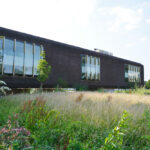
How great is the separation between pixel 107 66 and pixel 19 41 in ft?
50.8

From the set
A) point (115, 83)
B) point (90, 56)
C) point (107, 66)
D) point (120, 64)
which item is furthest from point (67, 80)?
point (120, 64)

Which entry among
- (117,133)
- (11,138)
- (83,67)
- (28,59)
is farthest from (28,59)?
(117,133)

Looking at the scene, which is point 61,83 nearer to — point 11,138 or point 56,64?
point 56,64

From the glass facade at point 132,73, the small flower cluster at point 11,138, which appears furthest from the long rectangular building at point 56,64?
the small flower cluster at point 11,138

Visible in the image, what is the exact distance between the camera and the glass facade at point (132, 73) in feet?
102

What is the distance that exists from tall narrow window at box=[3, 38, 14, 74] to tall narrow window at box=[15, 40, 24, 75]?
517 millimetres

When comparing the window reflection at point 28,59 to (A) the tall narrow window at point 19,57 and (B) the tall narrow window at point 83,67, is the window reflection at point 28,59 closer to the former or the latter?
(A) the tall narrow window at point 19,57

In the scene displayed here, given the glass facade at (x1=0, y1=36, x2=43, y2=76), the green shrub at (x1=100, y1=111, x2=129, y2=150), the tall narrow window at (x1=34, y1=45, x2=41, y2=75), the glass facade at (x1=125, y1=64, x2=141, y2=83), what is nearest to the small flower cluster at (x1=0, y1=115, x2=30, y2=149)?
the green shrub at (x1=100, y1=111, x2=129, y2=150)

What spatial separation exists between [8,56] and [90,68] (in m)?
12.3

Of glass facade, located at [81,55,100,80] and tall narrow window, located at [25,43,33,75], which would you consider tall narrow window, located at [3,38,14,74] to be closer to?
tall narrow window, located at [25,43,33,75]

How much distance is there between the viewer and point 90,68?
23891 mm

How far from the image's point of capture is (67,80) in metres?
20.6

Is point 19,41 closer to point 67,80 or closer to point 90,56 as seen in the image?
point 67,80

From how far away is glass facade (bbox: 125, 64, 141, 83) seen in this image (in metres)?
31.2
